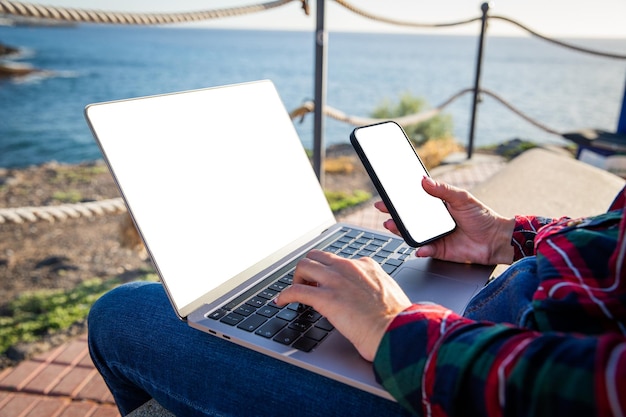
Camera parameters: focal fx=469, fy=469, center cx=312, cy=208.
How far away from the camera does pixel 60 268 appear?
4.72 metres

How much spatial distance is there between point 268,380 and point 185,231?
1.11 feet

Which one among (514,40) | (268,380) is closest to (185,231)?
(268,380)

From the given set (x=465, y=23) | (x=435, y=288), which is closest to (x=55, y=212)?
(x=435, y=288)

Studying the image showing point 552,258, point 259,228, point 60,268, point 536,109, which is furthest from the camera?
point 536,109

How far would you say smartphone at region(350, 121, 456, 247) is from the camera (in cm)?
106

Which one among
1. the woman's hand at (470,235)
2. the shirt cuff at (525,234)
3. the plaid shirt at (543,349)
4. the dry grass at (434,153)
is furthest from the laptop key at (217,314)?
the dry grass at (434,153)

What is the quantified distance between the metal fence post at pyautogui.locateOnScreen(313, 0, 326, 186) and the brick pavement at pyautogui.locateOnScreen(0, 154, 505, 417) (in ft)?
4.53

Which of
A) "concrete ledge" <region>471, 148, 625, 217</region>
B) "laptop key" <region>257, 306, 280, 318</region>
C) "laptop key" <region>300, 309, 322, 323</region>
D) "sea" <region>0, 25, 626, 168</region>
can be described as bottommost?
"sea" <region>0, 25, 626, 168</region>

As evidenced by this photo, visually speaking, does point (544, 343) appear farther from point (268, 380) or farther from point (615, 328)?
point (268, 380)

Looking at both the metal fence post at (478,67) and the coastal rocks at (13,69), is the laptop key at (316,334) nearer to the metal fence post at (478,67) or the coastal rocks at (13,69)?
the metal fence post at (478,67)

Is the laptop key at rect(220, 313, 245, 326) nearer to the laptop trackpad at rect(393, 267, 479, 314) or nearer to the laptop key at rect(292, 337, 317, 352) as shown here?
the laptop key at rect(292, 337, 317, 352)

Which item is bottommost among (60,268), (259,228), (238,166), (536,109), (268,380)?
(536,109)

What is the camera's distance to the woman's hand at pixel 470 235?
1128 millimetres

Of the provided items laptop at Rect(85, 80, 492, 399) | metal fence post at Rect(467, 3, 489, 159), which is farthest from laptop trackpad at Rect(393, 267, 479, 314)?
metal fence post at Rect(467, 3, 489, 159)
